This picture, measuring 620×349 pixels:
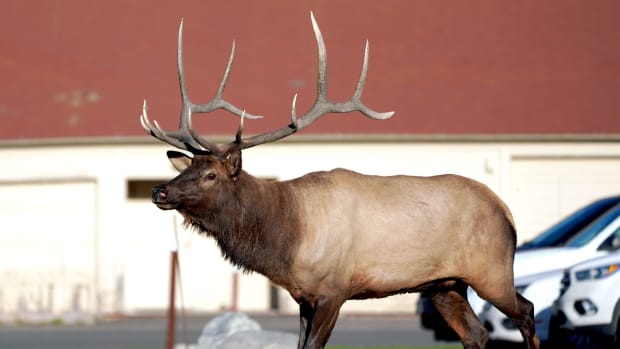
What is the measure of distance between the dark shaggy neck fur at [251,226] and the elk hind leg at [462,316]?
66.8 inches

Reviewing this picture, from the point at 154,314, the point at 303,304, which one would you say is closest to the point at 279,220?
the point at 303,304

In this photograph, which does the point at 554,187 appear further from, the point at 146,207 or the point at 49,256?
the point at 49,256

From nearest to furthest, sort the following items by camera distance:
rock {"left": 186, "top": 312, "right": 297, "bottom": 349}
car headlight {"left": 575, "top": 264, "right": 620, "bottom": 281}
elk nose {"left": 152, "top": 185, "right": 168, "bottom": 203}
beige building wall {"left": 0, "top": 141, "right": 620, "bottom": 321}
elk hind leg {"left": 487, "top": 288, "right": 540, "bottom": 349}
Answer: elk nose {"left": 152, "top": 185, "right": 168, "bottom": 203} → elk hind leg {"left": 487, "top": 288, "right": 540, "bottom": 349} → rock {"left": 186, "top": 312, "right": 297, "bottom": 349} → car headlight {"left": 575, "top": 264, "right": 620, "bottom": 281} → beige building wall {"left": 0, "top": 141, "right": 620, "bottom": 321}

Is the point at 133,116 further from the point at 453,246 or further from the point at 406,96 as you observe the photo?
the point at 453,246

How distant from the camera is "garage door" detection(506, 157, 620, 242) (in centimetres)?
2722

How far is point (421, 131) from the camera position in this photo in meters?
27.5

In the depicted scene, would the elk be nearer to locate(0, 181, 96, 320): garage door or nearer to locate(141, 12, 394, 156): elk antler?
locate(141, 12, 394, 156): elk antler

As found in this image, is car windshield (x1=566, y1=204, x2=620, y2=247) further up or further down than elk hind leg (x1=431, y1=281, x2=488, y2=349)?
further up

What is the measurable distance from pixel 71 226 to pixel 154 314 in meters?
2.37

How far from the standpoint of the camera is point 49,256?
2734cm

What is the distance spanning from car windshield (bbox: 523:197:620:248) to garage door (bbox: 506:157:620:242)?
385 inches

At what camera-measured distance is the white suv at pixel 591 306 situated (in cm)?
1430

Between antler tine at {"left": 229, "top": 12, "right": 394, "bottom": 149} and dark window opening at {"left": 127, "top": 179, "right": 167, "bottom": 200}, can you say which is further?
dark window opening at {"left": 127, "top": 179, "right": 167, "bottom": 200}

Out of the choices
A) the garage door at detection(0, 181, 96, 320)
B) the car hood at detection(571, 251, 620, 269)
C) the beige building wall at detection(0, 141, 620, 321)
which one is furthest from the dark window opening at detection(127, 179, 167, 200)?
the car hood at detection(571, 251, 620, 269)
